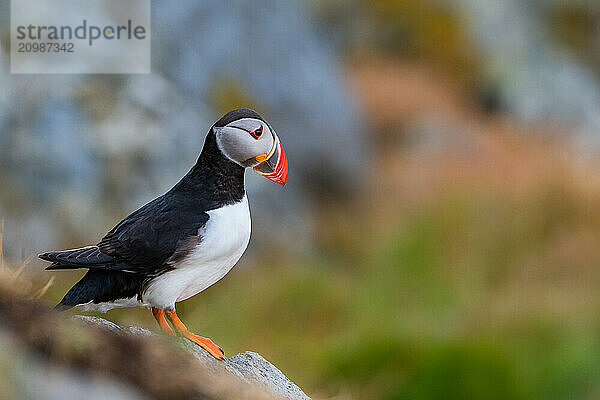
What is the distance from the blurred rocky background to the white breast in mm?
360

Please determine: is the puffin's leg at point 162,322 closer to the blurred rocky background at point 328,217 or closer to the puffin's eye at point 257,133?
the puffin's eye at point 257,133

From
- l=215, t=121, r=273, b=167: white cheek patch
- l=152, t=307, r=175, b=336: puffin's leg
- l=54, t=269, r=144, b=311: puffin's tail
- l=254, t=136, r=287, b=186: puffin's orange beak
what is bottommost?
l=152, t=307, r=175, b=336: puffin's leg

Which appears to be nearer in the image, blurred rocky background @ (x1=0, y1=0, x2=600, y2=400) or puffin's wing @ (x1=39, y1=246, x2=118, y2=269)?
puffin's wing @ (x1=39, y1=246, x2=118, y2=269)

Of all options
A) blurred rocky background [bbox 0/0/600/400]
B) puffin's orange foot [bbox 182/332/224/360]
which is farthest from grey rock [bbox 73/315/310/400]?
blurred rocky background [bbox 0/0/600/400]

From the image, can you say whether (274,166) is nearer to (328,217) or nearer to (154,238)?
(154,238)

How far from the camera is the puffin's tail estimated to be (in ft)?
2.70

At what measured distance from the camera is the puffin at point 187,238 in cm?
81

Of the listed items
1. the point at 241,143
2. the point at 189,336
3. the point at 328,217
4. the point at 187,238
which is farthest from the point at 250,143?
the point at 328,217

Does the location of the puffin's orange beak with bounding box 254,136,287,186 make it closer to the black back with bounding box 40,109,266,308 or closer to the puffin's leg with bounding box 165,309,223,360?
the black back with bounding box 40,109,266,308

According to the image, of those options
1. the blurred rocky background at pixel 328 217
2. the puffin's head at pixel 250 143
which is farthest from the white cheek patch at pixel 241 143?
the blurred rocky background at pixel 328 217

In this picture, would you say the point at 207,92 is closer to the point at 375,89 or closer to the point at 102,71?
the point at 102,71

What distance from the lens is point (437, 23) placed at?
13.0 ft

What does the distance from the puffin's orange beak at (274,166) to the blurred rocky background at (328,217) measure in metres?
0.41

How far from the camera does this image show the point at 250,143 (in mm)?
810
